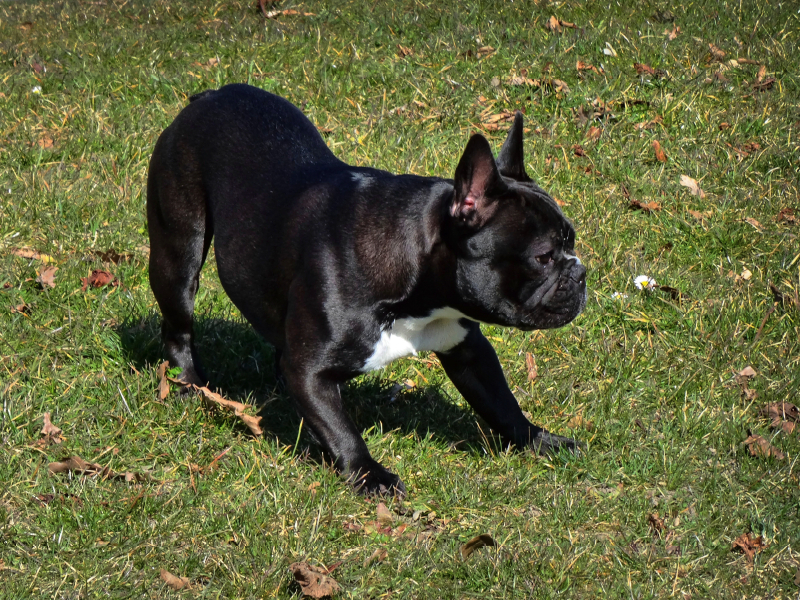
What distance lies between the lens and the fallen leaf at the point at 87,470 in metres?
3.81

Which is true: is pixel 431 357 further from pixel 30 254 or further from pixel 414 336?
pixel 30 254

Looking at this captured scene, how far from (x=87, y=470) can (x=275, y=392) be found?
1.11m

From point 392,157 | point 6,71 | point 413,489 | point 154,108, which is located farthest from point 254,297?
point 6,71

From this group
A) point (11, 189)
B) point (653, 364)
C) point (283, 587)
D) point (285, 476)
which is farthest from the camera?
point (11, 189)

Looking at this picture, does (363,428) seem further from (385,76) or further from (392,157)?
(385,76)

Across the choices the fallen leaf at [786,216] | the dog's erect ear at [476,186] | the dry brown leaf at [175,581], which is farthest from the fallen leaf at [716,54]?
the dry brown leaf at [175,581]

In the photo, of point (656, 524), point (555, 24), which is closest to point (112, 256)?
point (656, 524)

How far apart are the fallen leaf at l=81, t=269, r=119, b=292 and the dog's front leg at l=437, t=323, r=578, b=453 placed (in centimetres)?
219

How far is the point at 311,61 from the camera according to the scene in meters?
7.64

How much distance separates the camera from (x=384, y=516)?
3.69m

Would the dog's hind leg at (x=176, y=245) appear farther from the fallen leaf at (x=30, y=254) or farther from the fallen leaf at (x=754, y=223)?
the fallen leaf at (x=754, y=223)

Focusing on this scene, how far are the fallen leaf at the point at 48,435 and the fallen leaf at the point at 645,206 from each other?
3887mm

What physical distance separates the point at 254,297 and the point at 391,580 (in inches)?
56.1

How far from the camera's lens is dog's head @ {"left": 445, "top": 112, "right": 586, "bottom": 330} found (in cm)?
345
